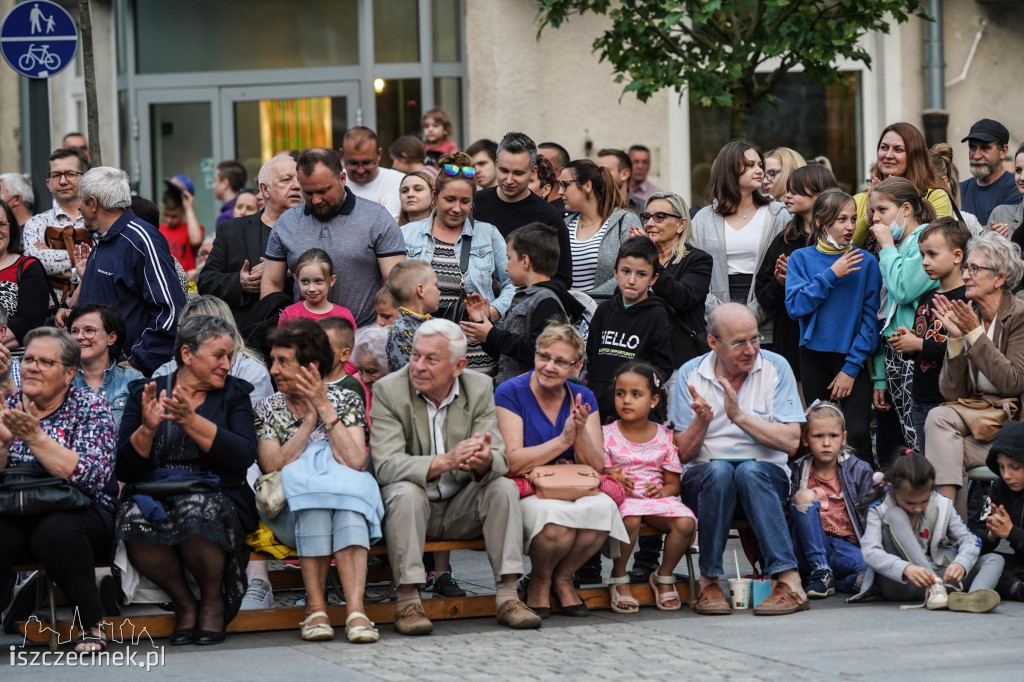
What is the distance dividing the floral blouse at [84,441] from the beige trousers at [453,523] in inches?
50.3

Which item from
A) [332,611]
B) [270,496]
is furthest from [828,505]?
[270,496]

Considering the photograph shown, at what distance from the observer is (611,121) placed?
54.8 ft

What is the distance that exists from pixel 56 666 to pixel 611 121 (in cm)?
1099

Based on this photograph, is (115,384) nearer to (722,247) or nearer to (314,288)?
(314,288)

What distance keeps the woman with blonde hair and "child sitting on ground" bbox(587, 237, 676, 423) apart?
215 cm

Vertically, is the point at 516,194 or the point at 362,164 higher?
the point at 362,164

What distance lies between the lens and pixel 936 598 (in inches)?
303

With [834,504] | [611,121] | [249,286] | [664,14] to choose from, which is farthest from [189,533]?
[611,121]

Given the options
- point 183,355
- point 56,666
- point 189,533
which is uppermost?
point 183,355

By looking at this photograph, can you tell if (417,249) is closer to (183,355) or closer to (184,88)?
(183,355)

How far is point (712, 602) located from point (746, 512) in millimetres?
485

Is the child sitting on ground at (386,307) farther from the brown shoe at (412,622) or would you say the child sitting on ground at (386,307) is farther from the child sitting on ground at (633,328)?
the brown shoe at (412,622)

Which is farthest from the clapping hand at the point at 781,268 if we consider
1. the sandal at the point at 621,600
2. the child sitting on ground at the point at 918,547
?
the sandal at the point at 621,600

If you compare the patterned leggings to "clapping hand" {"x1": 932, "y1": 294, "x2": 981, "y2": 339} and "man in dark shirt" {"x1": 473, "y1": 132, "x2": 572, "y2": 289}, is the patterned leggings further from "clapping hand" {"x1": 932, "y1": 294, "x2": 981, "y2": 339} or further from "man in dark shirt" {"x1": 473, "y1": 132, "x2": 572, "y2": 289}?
"man in dark shirt" {"x1": 473, "y1": 132, "x2": 572, "y2": 289}
